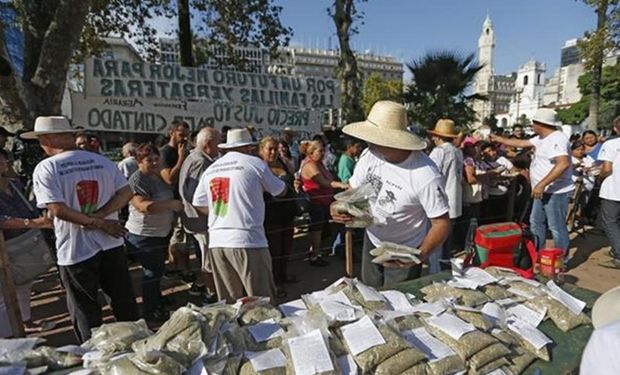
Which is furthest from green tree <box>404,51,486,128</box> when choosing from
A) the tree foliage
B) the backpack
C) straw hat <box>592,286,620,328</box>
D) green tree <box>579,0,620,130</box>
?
the tree foliage

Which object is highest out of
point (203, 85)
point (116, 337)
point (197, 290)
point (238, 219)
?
point (203, 85)

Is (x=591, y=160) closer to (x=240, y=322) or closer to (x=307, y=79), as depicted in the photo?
(x=307, y=79)

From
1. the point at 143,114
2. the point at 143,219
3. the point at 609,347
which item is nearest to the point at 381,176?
the point at 609,347

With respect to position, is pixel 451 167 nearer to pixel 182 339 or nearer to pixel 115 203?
pixel 115 203

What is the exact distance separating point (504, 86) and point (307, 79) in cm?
14103

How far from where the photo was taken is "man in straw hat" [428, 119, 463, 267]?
4781 mm

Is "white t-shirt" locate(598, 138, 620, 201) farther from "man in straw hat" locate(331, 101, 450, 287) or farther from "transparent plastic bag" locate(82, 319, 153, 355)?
"transparent plastic bag" locate(82, 319, 153, 355)

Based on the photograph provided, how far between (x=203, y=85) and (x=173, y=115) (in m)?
0.79

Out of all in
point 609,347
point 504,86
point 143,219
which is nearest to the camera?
point 609,347

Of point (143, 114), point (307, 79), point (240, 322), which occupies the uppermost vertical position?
point (307, 79)

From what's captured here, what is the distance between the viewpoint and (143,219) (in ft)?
12.6

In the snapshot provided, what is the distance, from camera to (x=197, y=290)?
15.5ft

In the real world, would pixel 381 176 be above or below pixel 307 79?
below

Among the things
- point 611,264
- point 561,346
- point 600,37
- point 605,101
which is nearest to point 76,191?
point 561,346
